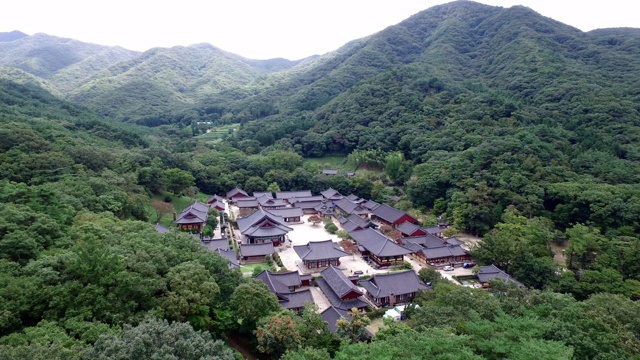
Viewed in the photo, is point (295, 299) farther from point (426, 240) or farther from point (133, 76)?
point (133, 76)

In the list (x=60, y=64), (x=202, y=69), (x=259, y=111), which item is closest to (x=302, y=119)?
(x=259, y=111)

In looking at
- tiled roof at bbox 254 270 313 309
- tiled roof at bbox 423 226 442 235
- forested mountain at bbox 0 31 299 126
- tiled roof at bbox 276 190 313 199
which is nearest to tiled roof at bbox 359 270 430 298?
tiled roof at bbox 254 270 313 309

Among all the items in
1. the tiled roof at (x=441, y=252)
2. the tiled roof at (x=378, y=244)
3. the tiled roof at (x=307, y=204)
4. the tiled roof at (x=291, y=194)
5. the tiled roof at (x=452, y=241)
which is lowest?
the tiled roof at (x=307, y=204)

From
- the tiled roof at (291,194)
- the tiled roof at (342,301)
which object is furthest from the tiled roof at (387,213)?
the tiled roof at (342,301)

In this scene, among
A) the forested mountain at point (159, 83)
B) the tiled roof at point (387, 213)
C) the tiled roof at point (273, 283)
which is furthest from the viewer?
the forested mountain at point (159, 83)

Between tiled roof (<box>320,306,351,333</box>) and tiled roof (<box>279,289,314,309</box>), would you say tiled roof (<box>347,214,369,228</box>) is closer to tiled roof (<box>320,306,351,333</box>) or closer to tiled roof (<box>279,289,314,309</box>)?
tiled roof (<box>279,289,314,309</box>)

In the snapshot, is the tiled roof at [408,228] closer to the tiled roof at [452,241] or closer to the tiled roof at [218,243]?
the tiled roof at [452,241]
